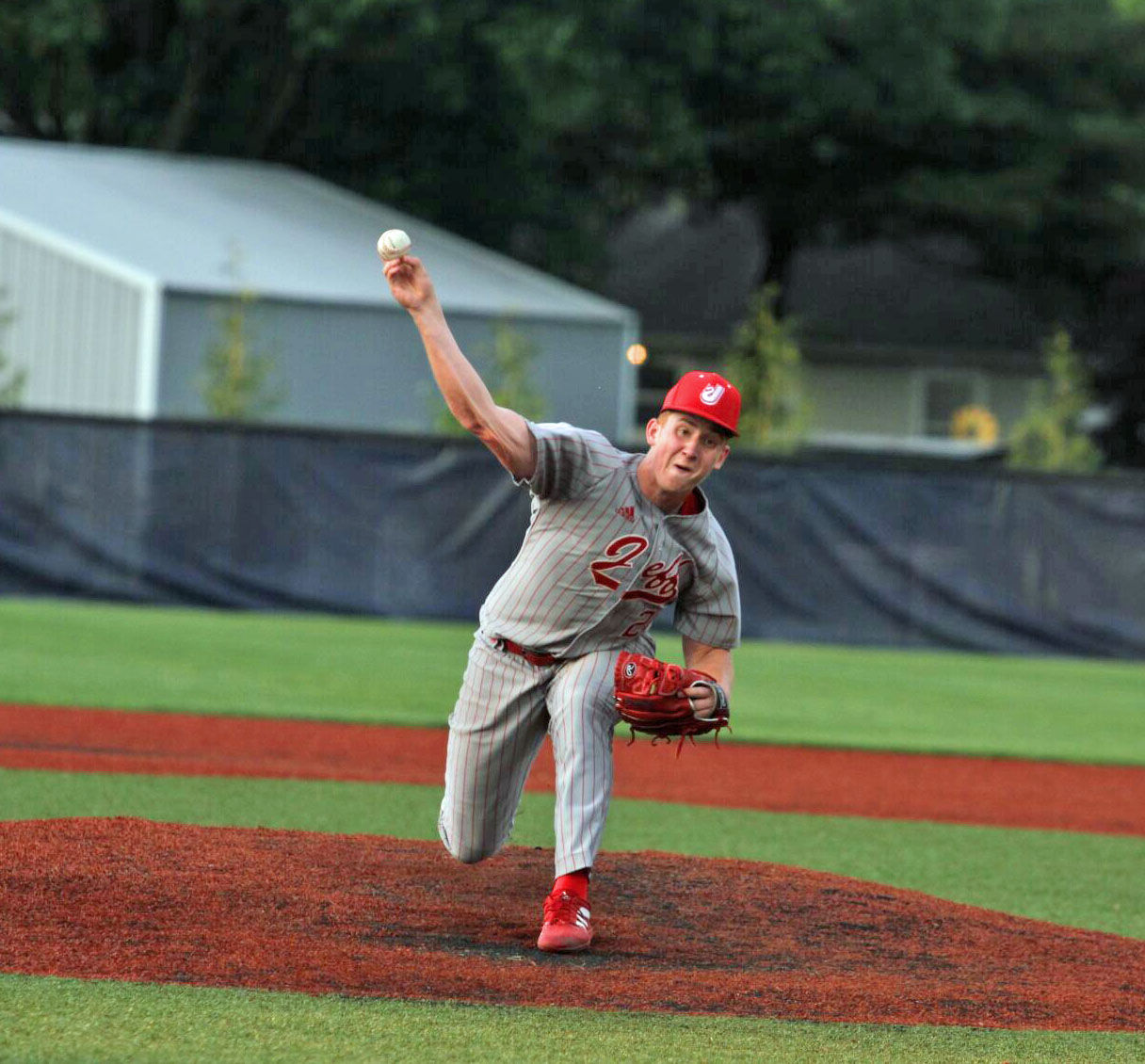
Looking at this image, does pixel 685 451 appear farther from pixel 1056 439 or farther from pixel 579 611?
pixel 1056 439

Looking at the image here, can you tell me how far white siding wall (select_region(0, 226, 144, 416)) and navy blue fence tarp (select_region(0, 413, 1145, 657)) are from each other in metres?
4.42

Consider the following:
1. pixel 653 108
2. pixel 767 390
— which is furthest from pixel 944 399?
pixel 767 390

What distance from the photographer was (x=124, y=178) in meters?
22.6

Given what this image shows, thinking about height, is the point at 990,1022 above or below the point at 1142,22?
below

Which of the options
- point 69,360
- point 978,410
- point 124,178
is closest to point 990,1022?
point 69,360

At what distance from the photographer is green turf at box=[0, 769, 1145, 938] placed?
6293mm

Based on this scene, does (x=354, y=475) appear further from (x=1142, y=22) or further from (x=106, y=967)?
(x=1142, y=22)

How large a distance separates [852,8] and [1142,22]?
17.4 feet

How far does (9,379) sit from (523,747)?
16011 mm

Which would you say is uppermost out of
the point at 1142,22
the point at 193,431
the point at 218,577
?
the point at 1142,22

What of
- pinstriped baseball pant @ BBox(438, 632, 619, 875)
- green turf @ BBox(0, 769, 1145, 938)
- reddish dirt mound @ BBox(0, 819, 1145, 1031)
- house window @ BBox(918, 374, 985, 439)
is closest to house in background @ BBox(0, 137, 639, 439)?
house window @ BBox(918, 374, 985, 439)

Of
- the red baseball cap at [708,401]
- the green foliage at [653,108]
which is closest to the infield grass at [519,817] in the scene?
the red baseball cap at [708,401]

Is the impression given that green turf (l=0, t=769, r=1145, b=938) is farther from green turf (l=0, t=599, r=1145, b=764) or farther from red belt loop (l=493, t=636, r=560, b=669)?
green turf (l=0, t=599, r=1145, b=764)

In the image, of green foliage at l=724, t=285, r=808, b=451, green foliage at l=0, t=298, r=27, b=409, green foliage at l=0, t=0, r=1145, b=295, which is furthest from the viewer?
green foliage at l=0, t=0, r=1145, b=295
